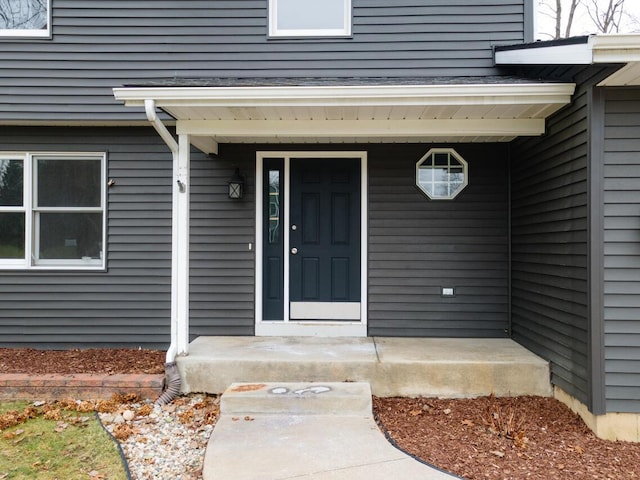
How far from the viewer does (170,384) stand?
394 cm

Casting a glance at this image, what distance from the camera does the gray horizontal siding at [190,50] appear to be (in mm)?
4770

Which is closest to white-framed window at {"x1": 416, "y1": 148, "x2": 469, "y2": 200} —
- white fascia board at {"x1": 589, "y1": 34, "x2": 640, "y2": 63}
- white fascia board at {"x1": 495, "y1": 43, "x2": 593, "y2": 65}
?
white fascia board at {"x1": 495, "y1": 43, "x2": 593, "y2": 65}

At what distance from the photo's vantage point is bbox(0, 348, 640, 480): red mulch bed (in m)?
2.81

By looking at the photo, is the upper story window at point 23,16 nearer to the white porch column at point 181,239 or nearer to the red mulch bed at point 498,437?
the white porch column at point 181,239

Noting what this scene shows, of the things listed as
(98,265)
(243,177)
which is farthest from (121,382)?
(243,177)

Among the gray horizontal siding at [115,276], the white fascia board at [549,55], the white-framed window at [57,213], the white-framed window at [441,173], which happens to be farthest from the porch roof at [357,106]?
the white-framed window at [57,213]

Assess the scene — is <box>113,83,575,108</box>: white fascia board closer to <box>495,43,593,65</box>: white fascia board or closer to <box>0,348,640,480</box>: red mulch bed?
<box>495,43,593,65</box>: white fascia board

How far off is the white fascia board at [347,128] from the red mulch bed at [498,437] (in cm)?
227

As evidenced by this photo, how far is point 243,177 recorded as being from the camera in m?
4.93

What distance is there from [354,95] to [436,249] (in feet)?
6.67

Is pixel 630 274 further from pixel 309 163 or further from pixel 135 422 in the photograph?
pixel 135 422

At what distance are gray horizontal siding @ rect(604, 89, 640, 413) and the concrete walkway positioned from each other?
5.22 ft

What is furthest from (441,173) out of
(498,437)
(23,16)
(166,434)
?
(23,16)

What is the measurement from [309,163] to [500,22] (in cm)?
244
